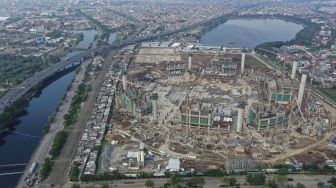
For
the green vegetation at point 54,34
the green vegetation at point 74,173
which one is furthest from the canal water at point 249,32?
the green vegetation at point 74,173

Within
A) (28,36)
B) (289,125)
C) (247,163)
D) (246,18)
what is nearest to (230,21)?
(246,18)

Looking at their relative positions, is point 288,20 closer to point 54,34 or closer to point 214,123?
point 54,34

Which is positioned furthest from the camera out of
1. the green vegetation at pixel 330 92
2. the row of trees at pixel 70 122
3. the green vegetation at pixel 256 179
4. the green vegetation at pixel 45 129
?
the green vegetation at pixel 330 92

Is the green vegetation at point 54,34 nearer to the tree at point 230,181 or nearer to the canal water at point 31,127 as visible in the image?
the canal water at point 31,127

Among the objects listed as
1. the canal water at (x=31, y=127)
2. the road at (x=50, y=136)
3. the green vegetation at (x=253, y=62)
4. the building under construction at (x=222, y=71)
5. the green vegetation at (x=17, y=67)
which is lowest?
the canal water at (x=31, y=127)

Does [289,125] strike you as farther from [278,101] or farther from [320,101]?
[320,101]

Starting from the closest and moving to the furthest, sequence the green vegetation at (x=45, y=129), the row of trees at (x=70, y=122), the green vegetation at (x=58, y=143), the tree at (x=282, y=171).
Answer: the tree at (x=282, y=171) < the row of trees at (x=70, y=122) < the green vegetation at (x=58, y=143) < the green vegetation at (x=45, y=129)
